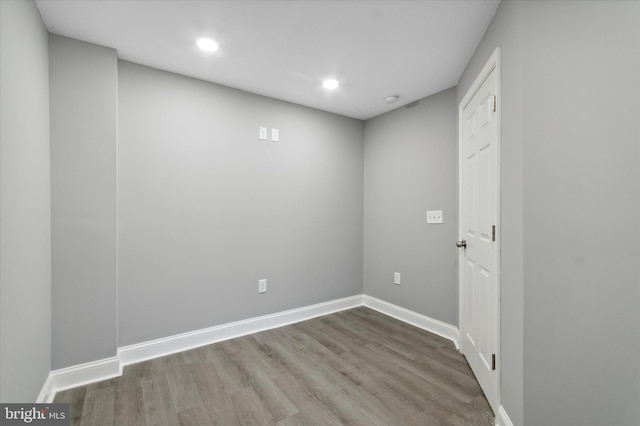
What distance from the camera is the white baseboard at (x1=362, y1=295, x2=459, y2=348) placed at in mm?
2730

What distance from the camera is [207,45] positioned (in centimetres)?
206

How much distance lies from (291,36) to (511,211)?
1770 millimetres

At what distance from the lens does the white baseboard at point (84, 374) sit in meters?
1.90

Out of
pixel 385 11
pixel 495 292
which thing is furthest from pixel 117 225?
pixel 495 292

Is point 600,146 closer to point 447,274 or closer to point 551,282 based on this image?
point 551,282

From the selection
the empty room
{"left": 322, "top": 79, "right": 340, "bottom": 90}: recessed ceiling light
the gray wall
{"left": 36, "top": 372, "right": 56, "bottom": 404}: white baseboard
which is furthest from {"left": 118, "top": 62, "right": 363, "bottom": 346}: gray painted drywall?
the gray wall

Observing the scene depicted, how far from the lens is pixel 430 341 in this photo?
8.76ft

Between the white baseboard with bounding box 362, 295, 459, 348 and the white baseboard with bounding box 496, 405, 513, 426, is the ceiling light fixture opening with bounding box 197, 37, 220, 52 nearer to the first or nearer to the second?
the white baseboard with bounding box 496, 405, 513, 426

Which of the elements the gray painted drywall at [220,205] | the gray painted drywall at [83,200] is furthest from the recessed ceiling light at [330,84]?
the gray painted drywall at [83,200]

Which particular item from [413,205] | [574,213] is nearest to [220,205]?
[413,205]

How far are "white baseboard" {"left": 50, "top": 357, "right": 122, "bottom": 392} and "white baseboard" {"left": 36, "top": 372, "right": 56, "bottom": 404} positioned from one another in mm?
10

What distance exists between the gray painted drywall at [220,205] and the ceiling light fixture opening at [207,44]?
55 cm

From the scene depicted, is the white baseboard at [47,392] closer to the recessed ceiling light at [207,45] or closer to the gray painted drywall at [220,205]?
the gray painted drywall at [220,205]

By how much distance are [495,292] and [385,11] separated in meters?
1.81
